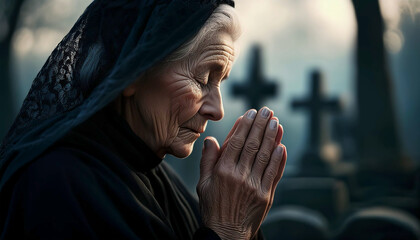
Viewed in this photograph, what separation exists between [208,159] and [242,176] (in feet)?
0.59

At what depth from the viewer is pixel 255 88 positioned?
36.1 feet

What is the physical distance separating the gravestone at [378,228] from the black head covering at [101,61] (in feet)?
A: 21.4

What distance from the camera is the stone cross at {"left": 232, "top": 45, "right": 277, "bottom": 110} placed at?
10953 millimetres

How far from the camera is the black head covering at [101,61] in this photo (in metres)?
1.76

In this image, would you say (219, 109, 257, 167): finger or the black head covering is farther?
(219, 109, 257, 167): finger

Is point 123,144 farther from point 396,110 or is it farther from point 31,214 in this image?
point 396,110

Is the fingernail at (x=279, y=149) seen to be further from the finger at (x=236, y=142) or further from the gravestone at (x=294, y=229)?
the gravestone at (x=294, y=229)

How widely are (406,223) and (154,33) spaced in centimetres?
679

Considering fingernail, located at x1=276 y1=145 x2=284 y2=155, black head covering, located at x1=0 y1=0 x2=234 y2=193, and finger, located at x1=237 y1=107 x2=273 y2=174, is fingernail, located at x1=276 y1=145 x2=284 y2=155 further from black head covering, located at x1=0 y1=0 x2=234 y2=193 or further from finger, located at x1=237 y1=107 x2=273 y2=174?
black head covering, located at x1=0 y1=0 x2=234 y2=193

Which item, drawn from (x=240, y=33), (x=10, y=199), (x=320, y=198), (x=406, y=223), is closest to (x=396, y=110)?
(x=320, y=198)

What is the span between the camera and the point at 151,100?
6.46 feet

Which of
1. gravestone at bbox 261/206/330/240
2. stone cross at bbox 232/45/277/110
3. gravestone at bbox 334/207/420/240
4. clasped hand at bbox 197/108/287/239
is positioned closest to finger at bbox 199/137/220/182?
clasped hand at bbox 197/108/287/239

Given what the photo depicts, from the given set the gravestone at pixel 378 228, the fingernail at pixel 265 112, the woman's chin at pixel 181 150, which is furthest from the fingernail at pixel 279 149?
the gravestone at pixel 378 228

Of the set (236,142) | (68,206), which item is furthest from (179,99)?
(68,206)
